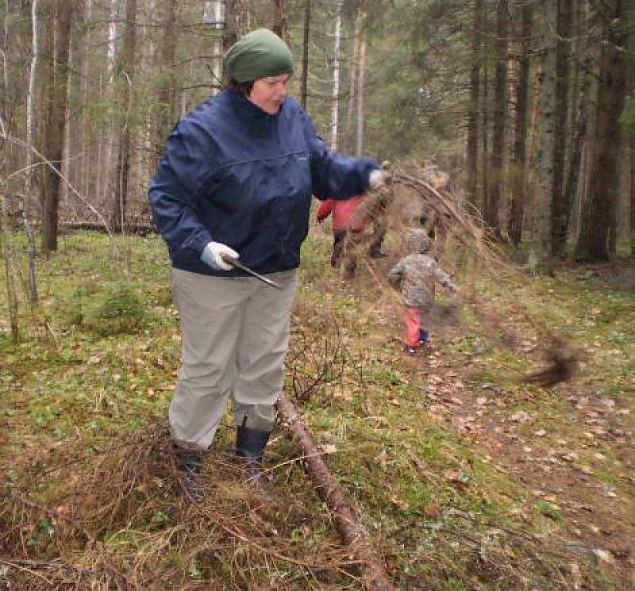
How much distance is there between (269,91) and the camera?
2799 millimetres

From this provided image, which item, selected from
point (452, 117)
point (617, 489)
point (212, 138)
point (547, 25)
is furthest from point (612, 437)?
point (452, 117)

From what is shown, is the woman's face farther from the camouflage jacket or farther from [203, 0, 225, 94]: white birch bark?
[203, 0, 225, 94]: white birch bark

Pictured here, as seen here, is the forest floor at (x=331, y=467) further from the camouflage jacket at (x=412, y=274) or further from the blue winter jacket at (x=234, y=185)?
the blue winter jacket at (x=234, y=185)

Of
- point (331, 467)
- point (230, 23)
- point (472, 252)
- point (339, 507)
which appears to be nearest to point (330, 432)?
point (331, 467)

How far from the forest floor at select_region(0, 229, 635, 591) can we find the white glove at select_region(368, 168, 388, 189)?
45 cm

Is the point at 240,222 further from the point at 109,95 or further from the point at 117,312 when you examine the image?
the point at 109,95

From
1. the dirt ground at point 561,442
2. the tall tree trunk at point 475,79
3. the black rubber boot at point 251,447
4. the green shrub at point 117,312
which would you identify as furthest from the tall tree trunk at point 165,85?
the black rubber boot at point 251,447

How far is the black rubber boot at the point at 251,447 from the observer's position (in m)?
3.36

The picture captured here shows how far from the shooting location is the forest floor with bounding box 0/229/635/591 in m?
2.82

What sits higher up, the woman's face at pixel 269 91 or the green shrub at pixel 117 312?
the woman's face at pixel 269 91

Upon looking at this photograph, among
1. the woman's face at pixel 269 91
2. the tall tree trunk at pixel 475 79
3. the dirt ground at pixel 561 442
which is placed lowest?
the dirt ground at pixel 561 442

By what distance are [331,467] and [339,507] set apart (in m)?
0.60

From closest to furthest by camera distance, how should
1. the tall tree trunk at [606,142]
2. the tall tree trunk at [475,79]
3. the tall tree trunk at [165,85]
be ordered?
1. the tall tree trunk at [165,85]
2. the tall tree trunk at [606,142]
3. the tall tree trunk at [475,79]

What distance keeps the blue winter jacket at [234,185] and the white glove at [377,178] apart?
0.33 meters
